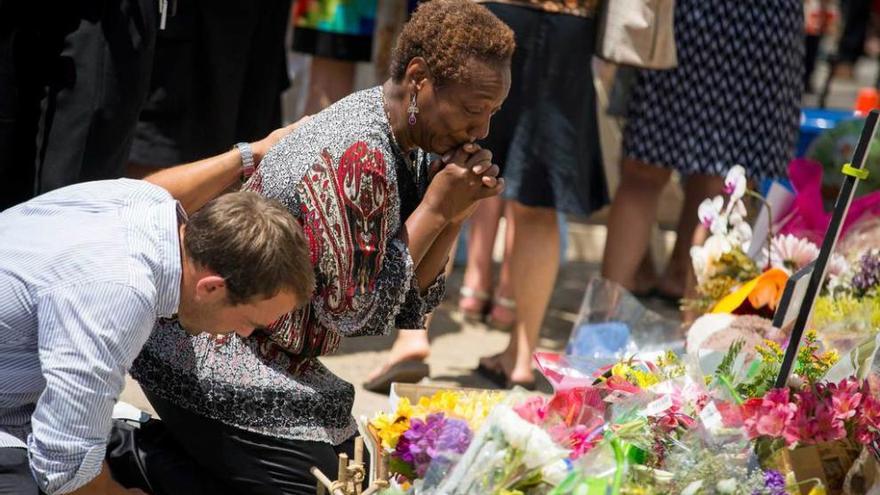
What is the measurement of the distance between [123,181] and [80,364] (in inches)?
19.2

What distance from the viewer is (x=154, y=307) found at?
2340 mm

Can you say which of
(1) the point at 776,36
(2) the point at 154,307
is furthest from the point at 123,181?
(1) the point at 776,36

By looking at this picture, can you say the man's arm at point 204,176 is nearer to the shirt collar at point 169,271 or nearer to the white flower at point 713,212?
the shirt collar at point 169,271

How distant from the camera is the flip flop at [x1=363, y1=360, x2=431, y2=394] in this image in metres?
4.03

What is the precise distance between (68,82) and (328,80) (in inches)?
57.6

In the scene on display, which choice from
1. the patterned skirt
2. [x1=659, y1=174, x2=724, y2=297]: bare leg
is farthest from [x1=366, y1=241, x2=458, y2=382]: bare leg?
[x1=659, y1=174, x2=724, y2=297]: bare leg

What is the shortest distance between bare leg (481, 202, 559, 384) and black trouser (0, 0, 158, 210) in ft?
4.40

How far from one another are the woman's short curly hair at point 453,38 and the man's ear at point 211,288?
650 mm

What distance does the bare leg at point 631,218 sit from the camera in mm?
4793

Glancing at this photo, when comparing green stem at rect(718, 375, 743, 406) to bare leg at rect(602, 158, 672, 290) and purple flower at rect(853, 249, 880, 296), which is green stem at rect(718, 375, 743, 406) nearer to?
purple flower at rect(853, 249, 880, 296)

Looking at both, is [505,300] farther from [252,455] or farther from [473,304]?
[252,455]

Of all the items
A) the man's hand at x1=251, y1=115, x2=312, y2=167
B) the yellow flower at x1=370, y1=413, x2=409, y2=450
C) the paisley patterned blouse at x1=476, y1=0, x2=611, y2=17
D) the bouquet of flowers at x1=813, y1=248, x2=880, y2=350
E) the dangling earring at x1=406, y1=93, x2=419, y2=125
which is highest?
the paisley patterned blouse at x1=476, y1=0, x2=611, y2=17

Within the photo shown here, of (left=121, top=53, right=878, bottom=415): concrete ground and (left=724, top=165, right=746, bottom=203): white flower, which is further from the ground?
(left=724, top=165, right=746, bottom=203): white flower

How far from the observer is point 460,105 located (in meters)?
2.67
